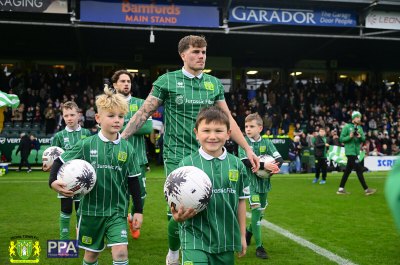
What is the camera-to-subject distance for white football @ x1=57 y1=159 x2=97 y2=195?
157 inches

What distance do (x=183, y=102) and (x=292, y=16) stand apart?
18897 mm

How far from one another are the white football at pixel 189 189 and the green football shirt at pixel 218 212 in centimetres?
20

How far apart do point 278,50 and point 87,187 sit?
29.2m

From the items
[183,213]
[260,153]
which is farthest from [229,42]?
[183,213]

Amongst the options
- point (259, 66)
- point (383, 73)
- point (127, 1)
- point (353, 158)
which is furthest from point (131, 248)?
point (383, 73)

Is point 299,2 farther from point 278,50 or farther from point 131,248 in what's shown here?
point 131,248

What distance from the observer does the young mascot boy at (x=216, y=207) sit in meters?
3.51

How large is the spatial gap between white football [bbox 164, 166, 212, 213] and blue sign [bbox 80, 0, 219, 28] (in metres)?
18.2

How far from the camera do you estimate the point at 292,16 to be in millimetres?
22516

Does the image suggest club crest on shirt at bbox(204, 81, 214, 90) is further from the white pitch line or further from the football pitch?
the white pitch line

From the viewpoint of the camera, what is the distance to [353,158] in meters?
12.5

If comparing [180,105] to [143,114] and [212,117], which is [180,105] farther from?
[212,117]

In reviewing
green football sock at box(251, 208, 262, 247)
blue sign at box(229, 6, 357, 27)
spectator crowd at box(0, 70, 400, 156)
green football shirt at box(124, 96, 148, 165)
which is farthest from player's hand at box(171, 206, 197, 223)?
blue sign at box(229, 6, 357, 27)

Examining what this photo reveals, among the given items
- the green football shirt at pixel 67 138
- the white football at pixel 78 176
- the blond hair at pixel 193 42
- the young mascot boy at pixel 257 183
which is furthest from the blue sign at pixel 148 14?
the white football at pixel 78 176
